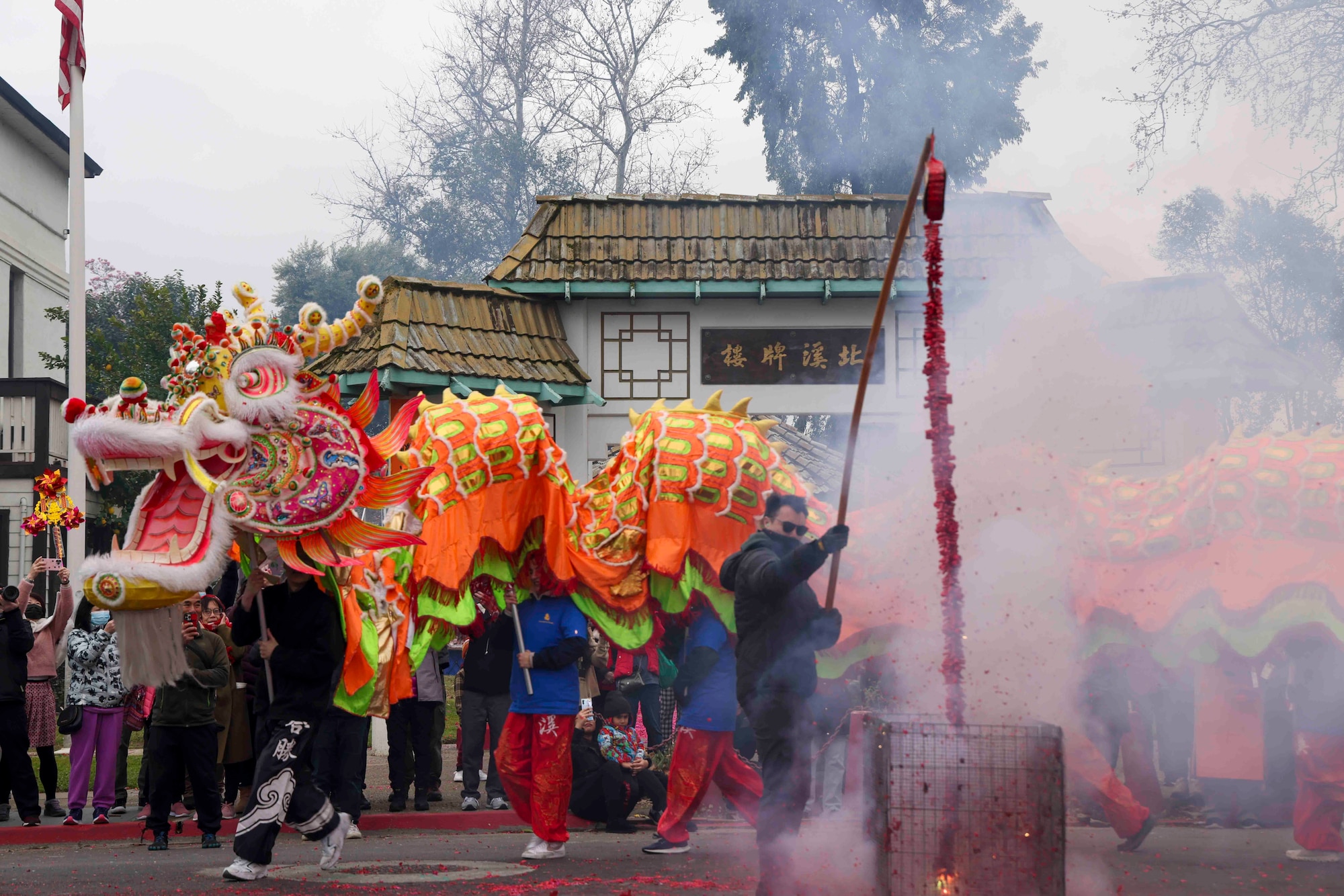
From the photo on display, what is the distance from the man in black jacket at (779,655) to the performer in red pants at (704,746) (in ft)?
2.83

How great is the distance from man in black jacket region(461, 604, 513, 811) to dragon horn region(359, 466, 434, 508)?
1.99m

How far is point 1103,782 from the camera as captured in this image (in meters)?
7.11

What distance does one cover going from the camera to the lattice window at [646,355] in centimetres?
1188

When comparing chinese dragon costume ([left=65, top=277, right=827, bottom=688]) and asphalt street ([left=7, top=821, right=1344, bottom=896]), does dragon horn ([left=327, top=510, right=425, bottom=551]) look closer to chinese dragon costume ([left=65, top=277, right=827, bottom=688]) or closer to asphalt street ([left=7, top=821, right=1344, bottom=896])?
chinese dragon costume ([left=65, top=277, right=827, bottom=688])

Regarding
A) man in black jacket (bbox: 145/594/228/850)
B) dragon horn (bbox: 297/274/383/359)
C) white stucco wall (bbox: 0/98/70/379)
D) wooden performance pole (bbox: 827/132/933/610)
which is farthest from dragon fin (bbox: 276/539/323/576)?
white stucco wall (bbox: 0/98/70/379)

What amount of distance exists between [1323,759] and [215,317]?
5.93 meters

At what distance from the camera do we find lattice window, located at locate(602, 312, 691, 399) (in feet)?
39.0

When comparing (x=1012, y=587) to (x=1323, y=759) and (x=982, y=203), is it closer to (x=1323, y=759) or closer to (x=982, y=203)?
(x=1323, y=759)

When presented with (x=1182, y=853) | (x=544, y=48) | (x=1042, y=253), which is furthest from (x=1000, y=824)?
(x=544, y=48)

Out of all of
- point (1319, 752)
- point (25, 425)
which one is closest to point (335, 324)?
point (1319, 752)

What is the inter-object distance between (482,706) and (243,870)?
2799mm

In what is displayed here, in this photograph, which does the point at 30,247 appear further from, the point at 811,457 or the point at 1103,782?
the point at 1103,782

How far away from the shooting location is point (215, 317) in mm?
6219

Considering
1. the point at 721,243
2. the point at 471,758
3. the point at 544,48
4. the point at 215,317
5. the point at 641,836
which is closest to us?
the point at 215,317
